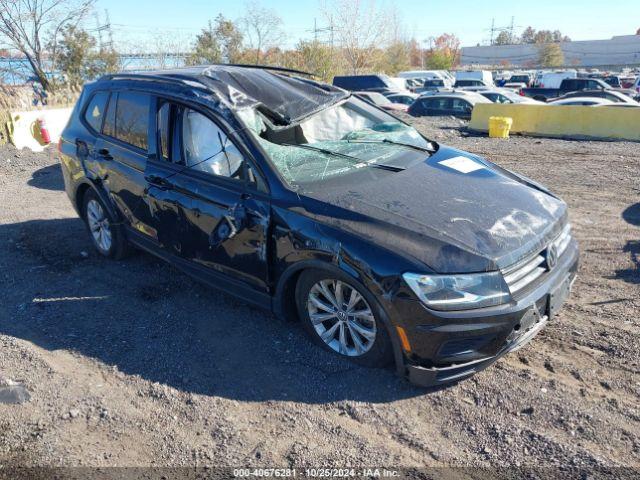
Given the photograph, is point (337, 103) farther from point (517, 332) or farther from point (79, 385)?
point (79, 385)

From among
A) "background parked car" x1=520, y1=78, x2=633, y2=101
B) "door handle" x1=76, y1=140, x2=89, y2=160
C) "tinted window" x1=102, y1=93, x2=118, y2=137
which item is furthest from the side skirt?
"background parked car" x1=520, y1=78, x2=633, y2=101

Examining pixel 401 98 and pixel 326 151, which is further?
pixel 401 98

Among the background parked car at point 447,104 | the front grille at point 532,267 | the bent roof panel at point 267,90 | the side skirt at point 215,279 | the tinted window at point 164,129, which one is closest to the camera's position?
the front grille at point 532,267

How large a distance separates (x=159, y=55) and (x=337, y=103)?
26.2 metres

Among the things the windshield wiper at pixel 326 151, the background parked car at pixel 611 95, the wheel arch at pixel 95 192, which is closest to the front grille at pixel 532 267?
the windshield wiper at pixel 326 151

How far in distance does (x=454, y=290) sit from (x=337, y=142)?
5.95 feet

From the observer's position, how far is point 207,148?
401cm

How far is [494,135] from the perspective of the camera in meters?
13.1

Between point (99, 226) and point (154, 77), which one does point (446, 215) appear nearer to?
point (154, 77)

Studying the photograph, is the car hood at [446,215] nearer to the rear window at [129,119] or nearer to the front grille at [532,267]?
the front grille at [532,267]

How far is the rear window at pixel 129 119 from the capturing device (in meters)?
4.51

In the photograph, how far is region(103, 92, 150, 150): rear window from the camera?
4512mm

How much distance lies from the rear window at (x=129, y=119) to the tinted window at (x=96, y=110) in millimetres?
138

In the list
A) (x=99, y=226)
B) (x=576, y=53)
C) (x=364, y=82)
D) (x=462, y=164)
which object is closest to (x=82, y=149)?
(x=99, y=226)
